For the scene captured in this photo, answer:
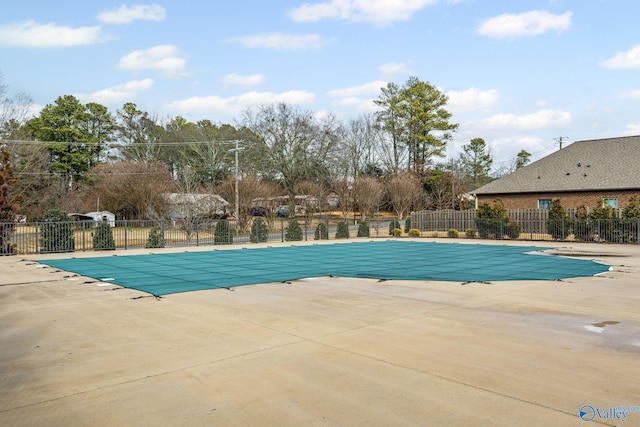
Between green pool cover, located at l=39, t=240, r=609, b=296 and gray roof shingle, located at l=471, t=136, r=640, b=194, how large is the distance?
628 inches

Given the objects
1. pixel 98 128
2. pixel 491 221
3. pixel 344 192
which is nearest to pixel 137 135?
pixel 98 128

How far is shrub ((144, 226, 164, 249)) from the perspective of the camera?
2284 centimetres

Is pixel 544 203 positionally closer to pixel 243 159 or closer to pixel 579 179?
pixel 579 179

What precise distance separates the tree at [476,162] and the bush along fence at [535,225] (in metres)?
32.2

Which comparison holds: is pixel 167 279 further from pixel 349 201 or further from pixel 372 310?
pixel 349 201

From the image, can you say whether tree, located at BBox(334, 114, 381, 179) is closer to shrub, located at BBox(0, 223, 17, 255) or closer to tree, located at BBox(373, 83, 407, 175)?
tree, located at BBox(373, 83, 407, 175)

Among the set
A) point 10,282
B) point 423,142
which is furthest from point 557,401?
point 423,142

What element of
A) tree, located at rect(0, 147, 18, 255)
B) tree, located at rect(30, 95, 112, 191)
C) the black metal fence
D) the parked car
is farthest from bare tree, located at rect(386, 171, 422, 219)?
tree, located at rect(0, 147, 18, 255)

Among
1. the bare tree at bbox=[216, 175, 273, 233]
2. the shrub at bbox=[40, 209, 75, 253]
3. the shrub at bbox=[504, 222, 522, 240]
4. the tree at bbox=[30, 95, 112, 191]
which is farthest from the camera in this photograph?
the tree at bbox=[30, 95, 112, 191]

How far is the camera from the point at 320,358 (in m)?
5.44

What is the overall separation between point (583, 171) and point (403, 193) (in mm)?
17763

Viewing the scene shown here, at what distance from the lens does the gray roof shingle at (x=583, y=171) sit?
31.3m

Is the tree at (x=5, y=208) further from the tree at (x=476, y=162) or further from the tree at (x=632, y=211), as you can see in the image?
the tree at (x=476, y=162)

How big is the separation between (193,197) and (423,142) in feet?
105
